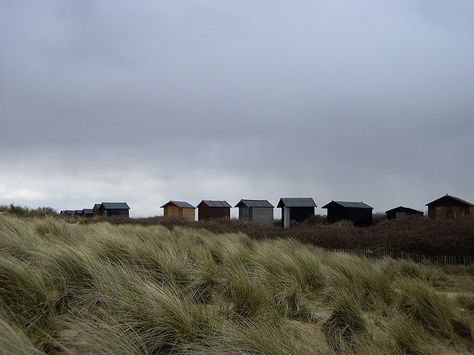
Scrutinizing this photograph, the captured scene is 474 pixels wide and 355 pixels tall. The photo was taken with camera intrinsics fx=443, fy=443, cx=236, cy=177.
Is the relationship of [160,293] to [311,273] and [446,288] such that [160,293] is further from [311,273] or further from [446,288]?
[446,288]

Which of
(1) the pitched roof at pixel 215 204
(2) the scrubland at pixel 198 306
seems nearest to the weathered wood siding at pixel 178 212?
(1) the pitched roof at pixel 215 204

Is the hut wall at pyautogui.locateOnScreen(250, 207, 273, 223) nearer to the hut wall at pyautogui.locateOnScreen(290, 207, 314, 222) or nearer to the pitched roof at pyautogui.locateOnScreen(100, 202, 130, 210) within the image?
the hut wall at pyautogui.locateOnScreen(290, 207, 314, 222)

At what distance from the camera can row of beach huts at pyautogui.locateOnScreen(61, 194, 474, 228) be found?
1761 inches

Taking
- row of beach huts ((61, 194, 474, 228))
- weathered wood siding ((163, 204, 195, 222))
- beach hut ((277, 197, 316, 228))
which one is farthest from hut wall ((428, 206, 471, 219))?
weathered wood siding ((163, 204, 195, 222))

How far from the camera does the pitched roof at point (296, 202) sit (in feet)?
163

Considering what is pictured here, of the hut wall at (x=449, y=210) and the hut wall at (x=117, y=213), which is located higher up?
the hut wall at (x=117, y=213)

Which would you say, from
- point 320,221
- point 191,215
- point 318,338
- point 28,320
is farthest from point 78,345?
point 191,215

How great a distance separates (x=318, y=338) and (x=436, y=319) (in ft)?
9.65

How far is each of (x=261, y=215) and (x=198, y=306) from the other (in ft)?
162

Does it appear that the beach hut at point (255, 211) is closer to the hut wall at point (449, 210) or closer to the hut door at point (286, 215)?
the hut door at point (286, 215)

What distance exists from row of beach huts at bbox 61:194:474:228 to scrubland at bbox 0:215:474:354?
35802mm

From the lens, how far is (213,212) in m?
57.2

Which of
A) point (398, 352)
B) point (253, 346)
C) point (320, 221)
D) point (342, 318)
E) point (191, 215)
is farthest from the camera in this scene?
point (191, 215)

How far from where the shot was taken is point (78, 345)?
3502mm
